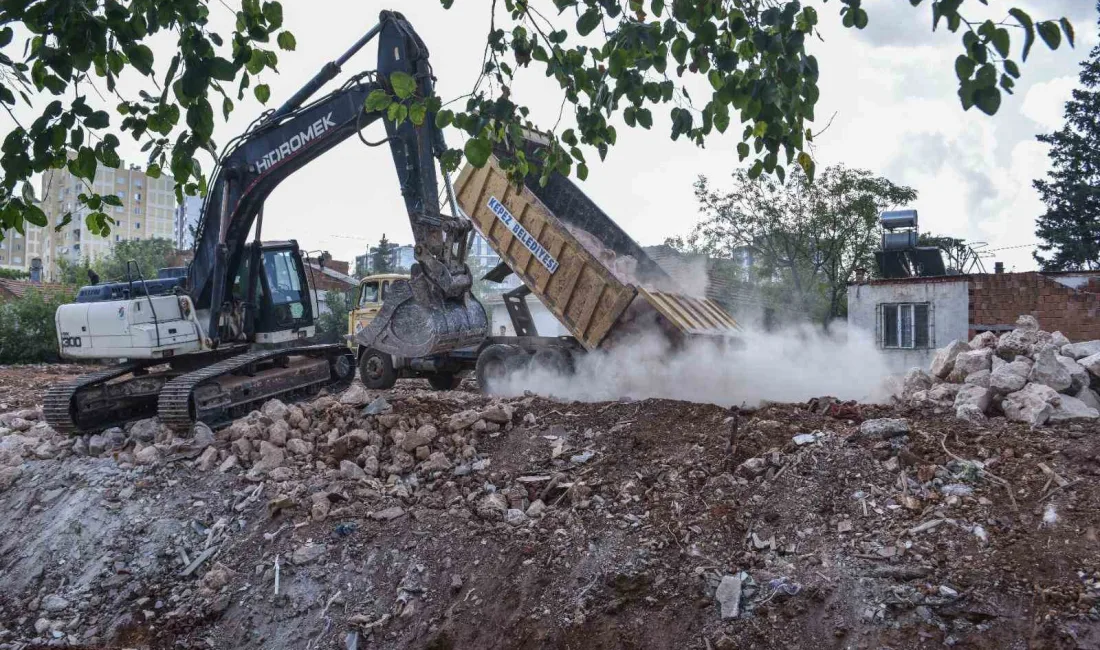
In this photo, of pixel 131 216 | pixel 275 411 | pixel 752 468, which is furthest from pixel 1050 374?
pixel 131 216

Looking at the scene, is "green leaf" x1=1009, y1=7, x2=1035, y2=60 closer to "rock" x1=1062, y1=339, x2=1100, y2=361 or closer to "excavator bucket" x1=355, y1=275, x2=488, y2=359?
"excavator bucket" x1=355, y1=275, x2=488, y2=359

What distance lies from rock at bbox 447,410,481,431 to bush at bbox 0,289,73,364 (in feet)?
73.4

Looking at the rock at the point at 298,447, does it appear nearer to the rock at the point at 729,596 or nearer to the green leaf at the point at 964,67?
the rock at the point at 729,596

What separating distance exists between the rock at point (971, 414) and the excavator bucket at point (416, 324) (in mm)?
4213

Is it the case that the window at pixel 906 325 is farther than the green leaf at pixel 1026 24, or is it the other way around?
the window at pixel 906 325

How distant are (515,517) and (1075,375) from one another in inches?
194

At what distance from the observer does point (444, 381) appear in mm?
12602

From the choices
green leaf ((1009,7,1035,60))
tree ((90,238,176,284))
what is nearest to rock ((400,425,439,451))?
green leaf ((1009,7,1035,60))

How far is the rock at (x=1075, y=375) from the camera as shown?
700 cm

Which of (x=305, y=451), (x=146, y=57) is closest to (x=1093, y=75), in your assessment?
(x=305, y=451)

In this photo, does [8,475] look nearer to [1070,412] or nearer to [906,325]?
[1070,412]

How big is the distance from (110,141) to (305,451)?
13.0ft

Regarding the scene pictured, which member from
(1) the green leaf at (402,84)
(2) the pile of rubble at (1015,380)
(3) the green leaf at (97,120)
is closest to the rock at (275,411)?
(3) the green leaf at (97,120)

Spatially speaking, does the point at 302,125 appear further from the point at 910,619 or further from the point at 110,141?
the point at 910,619
